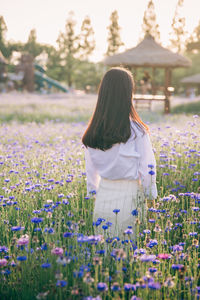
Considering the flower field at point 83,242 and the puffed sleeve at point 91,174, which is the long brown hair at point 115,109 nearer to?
the puffed sleeve at point 91,174

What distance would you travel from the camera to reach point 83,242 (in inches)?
94.7

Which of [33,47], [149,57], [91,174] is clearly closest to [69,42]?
[33,47]

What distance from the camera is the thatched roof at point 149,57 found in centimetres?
1691

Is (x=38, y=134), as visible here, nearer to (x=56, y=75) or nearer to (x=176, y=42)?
(x=56, y=75)

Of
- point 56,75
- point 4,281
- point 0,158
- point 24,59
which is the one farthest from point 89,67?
point 4,281

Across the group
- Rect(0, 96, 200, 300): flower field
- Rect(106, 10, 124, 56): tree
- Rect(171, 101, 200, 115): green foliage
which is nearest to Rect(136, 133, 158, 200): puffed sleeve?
Rect(0, 96, 200, 300): flower field

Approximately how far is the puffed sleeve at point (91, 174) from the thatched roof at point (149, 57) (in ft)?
44.9

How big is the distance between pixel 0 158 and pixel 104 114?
9.01ft

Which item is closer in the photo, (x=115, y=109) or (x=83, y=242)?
(x=83, y=242)

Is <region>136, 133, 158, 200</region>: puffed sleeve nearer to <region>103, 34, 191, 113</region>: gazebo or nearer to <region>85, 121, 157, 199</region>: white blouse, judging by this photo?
<region>85, 121, 157, 199</region>: white blouse

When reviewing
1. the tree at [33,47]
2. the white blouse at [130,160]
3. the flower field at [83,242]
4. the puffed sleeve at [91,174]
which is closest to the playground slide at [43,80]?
the tree at [33,47]

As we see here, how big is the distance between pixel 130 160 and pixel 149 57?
14758mm

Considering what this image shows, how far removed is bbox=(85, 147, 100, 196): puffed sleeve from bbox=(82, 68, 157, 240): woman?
0.06 metres

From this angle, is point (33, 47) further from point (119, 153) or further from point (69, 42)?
point (119, 153)
